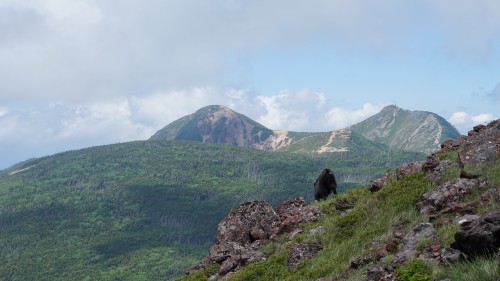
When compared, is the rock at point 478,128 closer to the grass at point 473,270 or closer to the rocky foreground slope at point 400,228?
the rocky foreground slope at point 400,228

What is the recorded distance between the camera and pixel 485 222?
1041cm

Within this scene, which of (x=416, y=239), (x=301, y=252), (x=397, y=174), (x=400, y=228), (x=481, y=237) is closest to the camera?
(x=481, y=237)

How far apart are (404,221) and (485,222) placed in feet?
19.5

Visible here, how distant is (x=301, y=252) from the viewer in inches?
719

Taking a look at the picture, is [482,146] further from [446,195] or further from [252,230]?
[252,230]

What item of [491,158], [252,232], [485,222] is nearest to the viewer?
[485,222]

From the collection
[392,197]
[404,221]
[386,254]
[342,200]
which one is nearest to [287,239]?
[342,200]

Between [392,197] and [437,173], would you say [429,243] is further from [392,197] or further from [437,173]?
[437,173]

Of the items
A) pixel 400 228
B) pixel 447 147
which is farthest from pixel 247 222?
pixel 400 228

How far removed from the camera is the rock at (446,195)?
16.0 m

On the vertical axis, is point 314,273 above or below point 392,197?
below

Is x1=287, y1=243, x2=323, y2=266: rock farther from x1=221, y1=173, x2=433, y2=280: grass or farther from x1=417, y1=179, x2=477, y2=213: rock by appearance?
x1=417, y1=179, x2=477, y2=213: rock

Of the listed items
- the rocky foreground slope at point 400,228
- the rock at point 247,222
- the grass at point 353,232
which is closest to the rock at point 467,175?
the rocky foreground slope at point 400,228

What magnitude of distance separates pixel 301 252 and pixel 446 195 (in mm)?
5983
